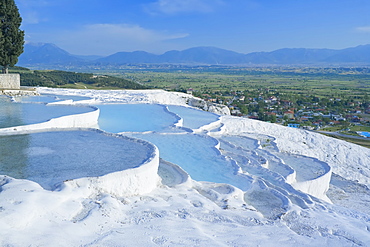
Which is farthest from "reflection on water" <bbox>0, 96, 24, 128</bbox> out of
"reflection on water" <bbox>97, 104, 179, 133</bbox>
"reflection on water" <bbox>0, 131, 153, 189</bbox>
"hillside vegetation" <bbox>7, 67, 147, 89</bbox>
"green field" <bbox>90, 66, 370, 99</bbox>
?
"green field" <bbox>90, 66, 370, 99</bbox>

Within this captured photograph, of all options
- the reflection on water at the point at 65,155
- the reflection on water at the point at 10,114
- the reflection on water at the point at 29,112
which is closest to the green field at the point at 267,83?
the reflection on water at the point at 29,112

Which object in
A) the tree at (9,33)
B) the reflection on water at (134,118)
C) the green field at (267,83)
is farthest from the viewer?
the green field at (267,83)

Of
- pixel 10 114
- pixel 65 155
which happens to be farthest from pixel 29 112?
pixel 65 155

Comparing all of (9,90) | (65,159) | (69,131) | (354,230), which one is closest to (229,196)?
(354,230)

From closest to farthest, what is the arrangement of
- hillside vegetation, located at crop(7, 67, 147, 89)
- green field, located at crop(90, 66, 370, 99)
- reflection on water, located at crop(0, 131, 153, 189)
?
reflection on water, located at crop(0, 131, 153, 189)
hillside vegetation, located at crop(7, 67, 147, 89)
green field, located at crop(90, 66, 370, 99)

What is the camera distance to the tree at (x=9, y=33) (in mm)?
14961

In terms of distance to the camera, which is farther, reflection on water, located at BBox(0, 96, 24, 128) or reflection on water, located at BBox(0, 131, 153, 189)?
reflection on water, located at BBox(0, 96, 24, 128)

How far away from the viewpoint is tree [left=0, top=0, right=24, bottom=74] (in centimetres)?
1496

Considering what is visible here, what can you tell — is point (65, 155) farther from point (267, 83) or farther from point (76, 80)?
point (267, 83)

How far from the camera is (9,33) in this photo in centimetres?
1516

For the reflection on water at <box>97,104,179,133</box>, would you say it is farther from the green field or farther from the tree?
the green field

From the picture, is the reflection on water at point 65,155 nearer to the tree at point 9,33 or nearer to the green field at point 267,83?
the tree at point 9,33

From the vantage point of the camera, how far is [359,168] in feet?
34.8

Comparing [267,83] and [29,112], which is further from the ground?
[29,112]
